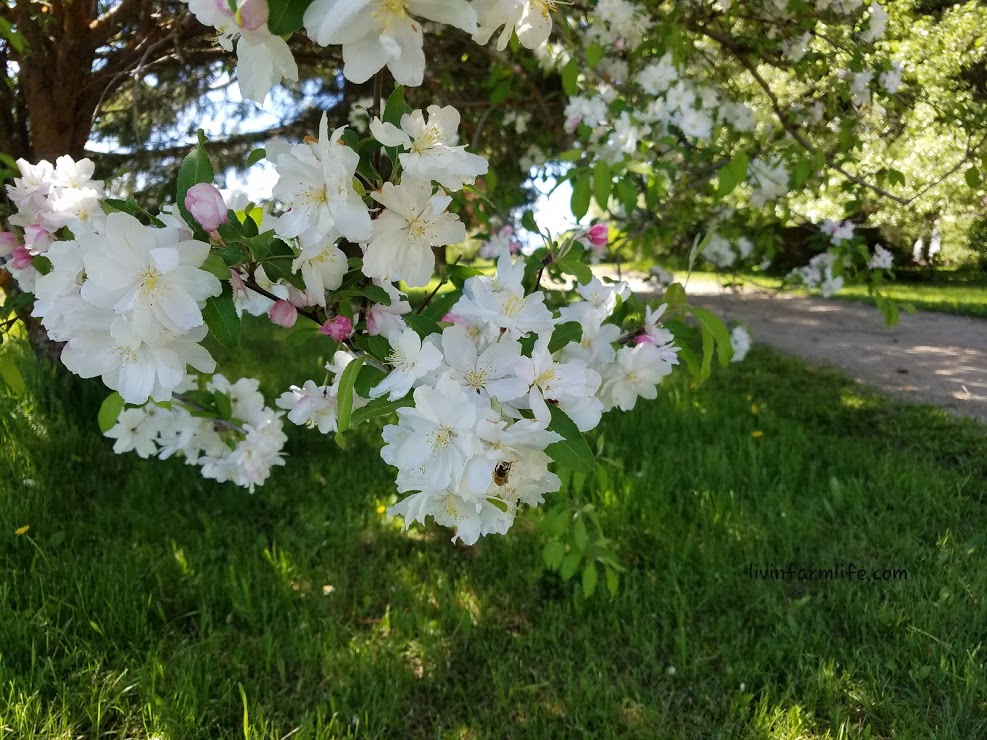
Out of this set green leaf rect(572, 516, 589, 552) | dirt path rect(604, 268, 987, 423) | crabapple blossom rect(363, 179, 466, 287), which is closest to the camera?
crabapple blossom rect(363, 179, 466, 287)

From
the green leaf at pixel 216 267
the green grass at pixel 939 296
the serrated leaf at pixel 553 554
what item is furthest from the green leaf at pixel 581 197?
the green grass at pixel 939 296

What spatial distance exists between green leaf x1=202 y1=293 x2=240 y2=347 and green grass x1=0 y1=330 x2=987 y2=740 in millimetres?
1052

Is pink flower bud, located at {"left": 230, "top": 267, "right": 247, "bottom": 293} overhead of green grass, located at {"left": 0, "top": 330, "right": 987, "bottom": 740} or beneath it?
overhead

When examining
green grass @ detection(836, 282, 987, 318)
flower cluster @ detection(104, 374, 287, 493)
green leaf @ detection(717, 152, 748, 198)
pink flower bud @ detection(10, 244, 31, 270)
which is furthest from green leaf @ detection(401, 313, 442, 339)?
green grass @ detection(836, 282, 987, 318)

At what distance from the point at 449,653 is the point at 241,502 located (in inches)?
43.1

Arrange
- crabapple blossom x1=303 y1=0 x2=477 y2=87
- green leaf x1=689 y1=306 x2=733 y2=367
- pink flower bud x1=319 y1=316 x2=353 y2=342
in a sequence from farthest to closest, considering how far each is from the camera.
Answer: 1. green leaf x1=689 y1=306 x2=733 y2=367
2. pink flower bud x1=319 y1=316 x2=353 y2=342
3. crabapple blossom x1=303 y1=0 x2=477 y2=87

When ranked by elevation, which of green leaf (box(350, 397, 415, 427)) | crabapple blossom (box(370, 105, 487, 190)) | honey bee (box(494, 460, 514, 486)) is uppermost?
crabapple blossom (box(370, 105, 487, 190))

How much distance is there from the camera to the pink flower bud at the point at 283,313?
996 millimetres

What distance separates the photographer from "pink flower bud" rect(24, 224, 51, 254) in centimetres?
126

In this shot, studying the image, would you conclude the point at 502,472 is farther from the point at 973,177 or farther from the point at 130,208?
the point at 973,177

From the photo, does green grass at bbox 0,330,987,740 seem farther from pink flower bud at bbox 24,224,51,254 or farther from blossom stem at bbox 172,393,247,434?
pink flower bud at bbox 24,224,51,254

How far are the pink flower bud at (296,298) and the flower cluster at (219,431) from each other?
84 cm

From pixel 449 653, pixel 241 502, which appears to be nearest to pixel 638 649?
pixel 449 653

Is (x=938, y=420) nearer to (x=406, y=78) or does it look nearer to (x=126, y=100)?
(x=406, y=78)
